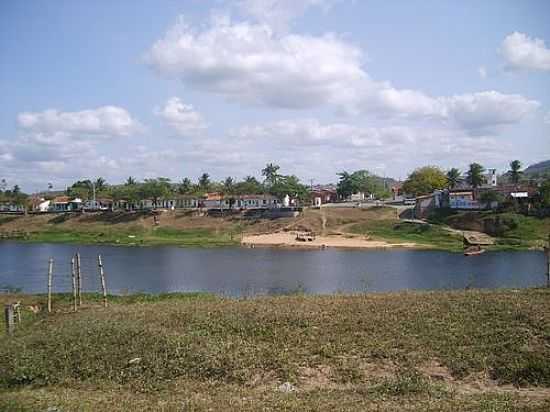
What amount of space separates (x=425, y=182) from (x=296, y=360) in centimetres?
8802

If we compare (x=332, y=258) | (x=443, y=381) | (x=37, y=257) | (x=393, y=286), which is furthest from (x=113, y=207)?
(x=443, y=381)

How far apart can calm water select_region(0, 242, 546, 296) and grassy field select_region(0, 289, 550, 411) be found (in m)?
15.6

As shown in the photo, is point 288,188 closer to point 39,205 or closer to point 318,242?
point 318,242

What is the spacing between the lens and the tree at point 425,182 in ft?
311

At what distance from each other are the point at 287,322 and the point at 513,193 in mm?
70071

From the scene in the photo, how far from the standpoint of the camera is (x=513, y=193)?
74562 mm

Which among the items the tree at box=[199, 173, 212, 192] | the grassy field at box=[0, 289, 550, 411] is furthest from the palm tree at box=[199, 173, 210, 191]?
the grassy field at box=[0, 289, 550, 411]

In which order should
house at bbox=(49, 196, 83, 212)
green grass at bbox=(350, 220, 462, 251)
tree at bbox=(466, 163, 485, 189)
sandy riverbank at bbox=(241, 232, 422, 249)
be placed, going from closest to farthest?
green grass at bbox=(350, 220, 462, 251), sandy riverbank at bbox=(241, 232, 422, 249), tree at bbox=(466, 163, 485, 189), house at bbox=(49, 196, 83, 212)

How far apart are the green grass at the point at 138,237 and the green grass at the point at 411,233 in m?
19.0

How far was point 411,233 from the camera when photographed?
234ft

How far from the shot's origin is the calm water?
35.0 meters

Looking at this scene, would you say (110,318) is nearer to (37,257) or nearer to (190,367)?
(190,367)

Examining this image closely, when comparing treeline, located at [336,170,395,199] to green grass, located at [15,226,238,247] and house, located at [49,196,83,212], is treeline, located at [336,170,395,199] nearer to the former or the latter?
green grass, located at [15,226,238,247]

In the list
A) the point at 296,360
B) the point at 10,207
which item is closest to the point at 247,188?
the point at 10,207
